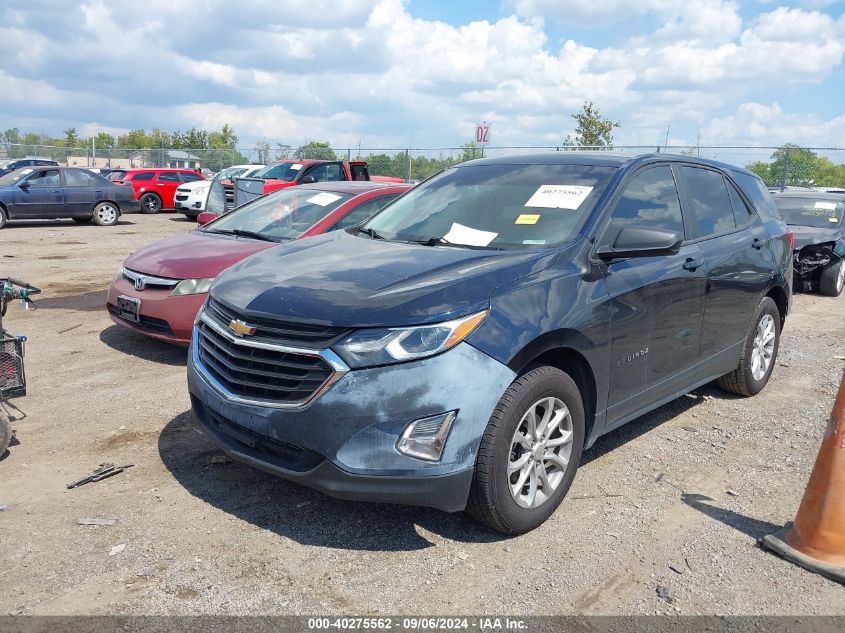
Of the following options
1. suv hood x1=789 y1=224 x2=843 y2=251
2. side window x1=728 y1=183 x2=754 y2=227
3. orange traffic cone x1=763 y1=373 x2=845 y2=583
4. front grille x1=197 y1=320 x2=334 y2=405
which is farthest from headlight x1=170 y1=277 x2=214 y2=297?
suv hood x1=789 y1=224 x2=843 y2=251

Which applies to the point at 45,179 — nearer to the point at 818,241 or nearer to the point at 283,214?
the point at 283,214

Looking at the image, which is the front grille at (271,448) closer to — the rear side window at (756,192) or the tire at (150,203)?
the rear side window at (756,192)

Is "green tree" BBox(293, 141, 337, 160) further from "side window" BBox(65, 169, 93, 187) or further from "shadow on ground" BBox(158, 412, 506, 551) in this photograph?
"shadow on ground" BBox(158, 412, 506, 551)

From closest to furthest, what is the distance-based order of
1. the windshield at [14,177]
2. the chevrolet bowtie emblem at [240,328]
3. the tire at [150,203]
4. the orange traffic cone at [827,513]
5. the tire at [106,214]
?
1. the orange traffic cone at [827,513]
2. the chevrolet bowtie emblem at [240,328]
3. the windshield at [14,177]
4. the tire at [106,214]
5. the tire at [150,203]

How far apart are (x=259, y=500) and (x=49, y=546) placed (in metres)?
0.99

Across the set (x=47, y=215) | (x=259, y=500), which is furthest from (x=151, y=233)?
(x=259, y=500)

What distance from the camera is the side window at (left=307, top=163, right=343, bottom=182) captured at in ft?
60.1

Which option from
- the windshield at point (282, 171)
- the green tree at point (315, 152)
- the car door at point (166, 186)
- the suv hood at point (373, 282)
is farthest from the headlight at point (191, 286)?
the green tree at point (315, 152)

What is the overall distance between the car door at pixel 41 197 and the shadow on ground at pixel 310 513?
16393 millimetres

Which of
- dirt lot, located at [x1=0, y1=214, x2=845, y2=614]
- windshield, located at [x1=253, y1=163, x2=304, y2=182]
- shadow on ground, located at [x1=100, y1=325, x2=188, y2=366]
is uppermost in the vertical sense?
windshield, located at [x1=253, y1=163, x2=304, y2=182]

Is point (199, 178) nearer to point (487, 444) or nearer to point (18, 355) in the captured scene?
point (18, 355)

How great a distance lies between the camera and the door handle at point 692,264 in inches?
174

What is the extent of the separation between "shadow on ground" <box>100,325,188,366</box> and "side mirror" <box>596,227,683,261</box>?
3.97 m

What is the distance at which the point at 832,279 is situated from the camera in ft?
35.8
